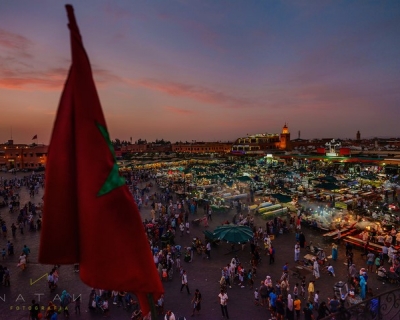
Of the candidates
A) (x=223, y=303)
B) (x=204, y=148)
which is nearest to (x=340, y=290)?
(x=223, y=303)

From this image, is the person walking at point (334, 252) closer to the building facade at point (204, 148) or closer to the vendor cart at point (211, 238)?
the vendor cart at point (211, 238)

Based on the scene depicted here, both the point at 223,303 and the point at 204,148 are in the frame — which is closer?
the point at 223,303

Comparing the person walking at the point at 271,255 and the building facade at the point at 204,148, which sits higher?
the building facade at the point at 204,148

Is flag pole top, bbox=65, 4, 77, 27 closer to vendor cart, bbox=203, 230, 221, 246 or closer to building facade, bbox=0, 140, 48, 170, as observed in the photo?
vendor cart, bbox=203, 230, 221, 246

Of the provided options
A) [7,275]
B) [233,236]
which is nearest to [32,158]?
[7,275]

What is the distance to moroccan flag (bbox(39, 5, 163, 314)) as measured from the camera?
1.98 meters

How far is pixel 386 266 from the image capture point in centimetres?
1357

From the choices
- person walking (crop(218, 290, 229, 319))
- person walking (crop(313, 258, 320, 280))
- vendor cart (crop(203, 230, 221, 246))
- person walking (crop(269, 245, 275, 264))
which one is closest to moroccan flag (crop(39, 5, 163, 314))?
person walking (crop(218, 290, 229, 319))

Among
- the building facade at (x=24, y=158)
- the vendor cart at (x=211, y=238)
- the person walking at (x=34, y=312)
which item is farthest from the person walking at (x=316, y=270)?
the building facade at (x=24, y=158)

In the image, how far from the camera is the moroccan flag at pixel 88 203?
1.98 metres

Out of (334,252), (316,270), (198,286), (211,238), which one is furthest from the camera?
(211,238)

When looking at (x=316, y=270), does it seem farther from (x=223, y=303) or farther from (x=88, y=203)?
(x=88, y=203)

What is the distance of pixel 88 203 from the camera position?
1.98 m

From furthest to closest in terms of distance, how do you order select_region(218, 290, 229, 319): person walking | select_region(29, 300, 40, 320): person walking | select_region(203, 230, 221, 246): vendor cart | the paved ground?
select_region(203, 230, 221, 246): vendor cart < the paved ground < select_region(218, 290, 229, 319): person walking < select_region(29, 300, 40, 320): person walking
